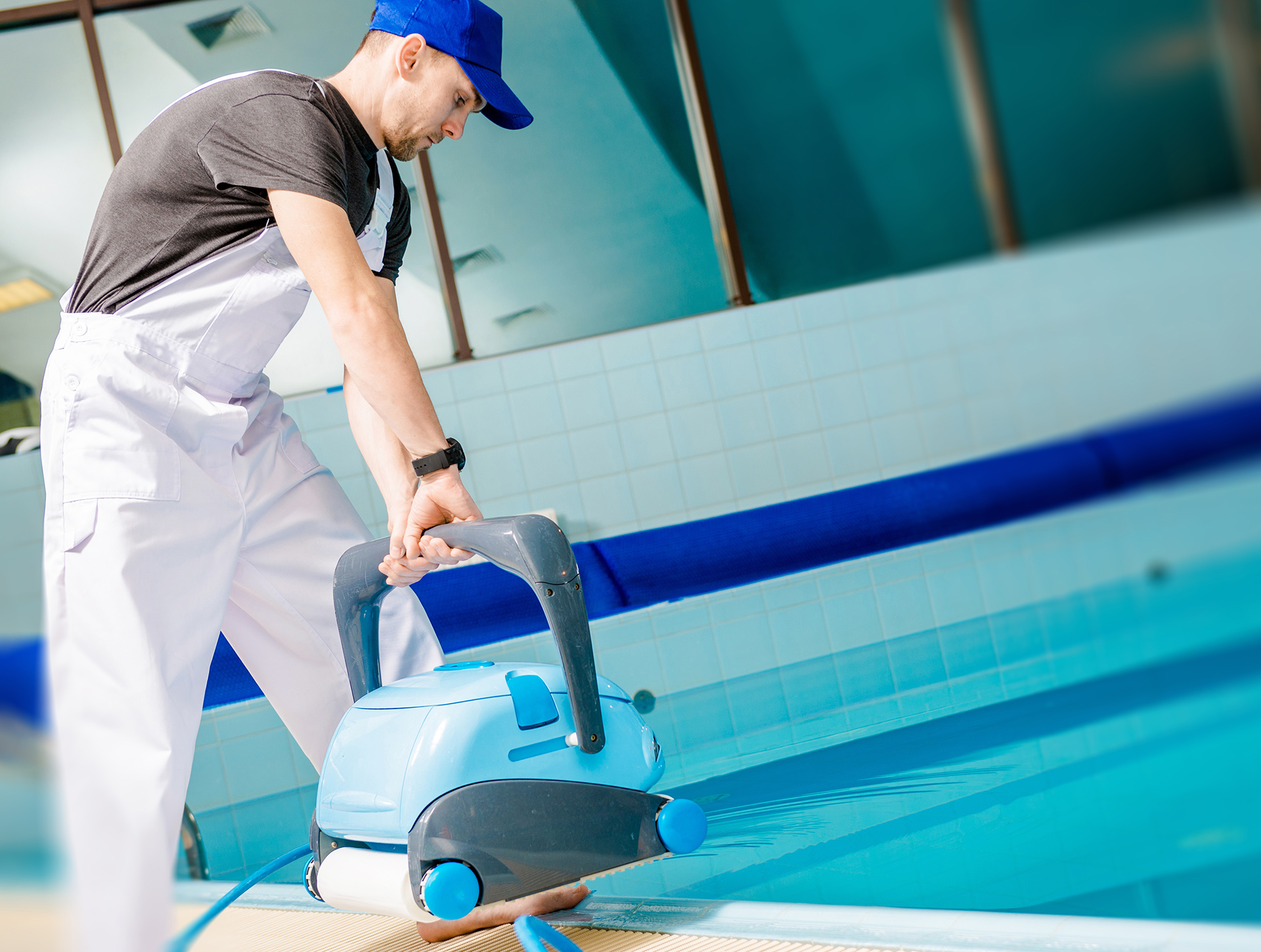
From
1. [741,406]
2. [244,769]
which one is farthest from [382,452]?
[741,406]

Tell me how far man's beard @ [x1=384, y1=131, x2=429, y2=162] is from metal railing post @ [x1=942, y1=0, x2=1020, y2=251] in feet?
6.54

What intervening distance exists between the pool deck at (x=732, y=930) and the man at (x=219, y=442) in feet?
0.28

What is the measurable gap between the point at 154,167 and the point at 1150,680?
2.01 meters

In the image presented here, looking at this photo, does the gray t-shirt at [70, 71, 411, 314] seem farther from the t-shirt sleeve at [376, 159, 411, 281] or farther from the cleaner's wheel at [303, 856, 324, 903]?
the cleaner's wheel at [303, 856, 324, 903]

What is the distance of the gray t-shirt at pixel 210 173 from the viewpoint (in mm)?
985

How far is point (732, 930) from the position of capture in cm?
82

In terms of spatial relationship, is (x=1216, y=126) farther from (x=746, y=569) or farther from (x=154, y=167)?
(x=154, y=167)

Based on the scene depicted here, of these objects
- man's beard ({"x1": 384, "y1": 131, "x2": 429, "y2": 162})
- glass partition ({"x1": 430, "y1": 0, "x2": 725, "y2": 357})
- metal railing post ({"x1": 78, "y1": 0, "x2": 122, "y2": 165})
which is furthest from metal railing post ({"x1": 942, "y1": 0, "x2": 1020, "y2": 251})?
metal railing post ({"x1": 78, "y1": 0, "x2": 122, "y2": 165})

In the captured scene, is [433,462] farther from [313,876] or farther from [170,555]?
[313,876]

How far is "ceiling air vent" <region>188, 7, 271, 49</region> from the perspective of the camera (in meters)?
4.00

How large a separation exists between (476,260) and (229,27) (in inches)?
55.7

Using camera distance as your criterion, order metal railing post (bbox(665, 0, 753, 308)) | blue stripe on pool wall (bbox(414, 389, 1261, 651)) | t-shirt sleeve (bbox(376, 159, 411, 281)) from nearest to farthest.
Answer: t-shirt sleeve (bbox(376, 159, 411, 281)) → blue stripe on pool wall (bbox(414, 389, 1261, 651)) → metal railing post (bbox(665, 0, 753, 308))

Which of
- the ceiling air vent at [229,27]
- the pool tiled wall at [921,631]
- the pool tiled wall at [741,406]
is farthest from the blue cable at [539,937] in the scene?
the ceiling air vent at [229,27]

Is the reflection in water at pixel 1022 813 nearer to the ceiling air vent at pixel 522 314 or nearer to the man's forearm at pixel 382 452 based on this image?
the man's forearm at pixel 382 452
